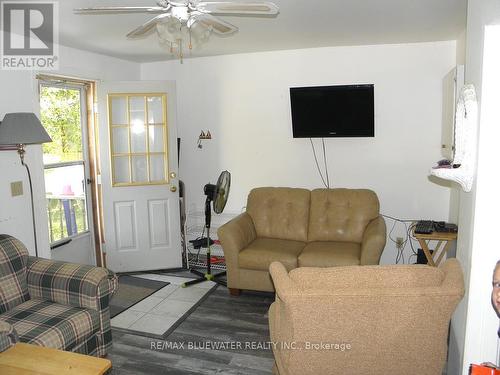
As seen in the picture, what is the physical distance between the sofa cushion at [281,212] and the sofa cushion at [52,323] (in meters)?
1.96

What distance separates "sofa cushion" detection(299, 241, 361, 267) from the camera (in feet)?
11.3

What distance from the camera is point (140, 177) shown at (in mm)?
4570

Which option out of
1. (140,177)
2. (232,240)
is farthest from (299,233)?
(140,177)

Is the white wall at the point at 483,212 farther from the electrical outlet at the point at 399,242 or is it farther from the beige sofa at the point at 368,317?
the electrical outlet at the point at 399,242

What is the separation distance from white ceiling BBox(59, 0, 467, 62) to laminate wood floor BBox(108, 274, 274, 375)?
2.38 meters

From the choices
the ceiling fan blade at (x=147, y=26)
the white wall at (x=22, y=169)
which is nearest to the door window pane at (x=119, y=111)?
the white wall at (x=22, y=169)

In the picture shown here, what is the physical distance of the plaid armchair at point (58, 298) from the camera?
8.09 ft

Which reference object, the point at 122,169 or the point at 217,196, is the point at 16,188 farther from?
the point at 217,196

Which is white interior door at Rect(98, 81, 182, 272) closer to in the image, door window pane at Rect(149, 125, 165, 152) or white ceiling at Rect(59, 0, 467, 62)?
door window pane at Rect(149, 125, 165, 152)

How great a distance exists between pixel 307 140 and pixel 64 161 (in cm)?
265

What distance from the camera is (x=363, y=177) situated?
4.41 metres

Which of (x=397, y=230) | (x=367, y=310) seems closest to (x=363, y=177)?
(x=397, y=230)

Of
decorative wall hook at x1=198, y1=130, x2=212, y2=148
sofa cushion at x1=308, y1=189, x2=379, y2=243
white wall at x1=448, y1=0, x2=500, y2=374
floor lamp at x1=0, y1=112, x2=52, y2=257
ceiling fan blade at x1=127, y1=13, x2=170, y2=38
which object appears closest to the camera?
white wall at x1=448, y1=0, x2=500, y2=374

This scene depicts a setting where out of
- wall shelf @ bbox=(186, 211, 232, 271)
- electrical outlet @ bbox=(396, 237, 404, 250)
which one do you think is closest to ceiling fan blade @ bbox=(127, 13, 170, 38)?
wall shelf @ bbox=(186, 211, 232, 271)
